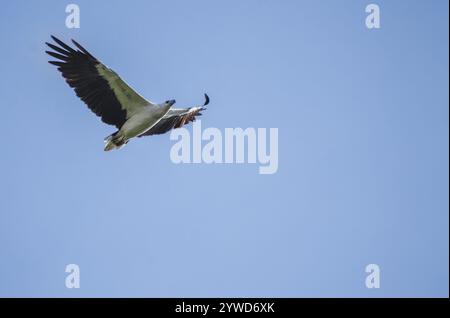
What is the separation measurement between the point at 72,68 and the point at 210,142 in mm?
6628

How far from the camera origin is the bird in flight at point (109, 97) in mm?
17016

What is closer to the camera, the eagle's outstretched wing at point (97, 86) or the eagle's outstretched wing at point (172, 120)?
the eagle's outstretched wing at point (97, 86)

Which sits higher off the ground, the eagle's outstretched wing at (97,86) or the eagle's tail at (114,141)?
the eagle's outstretched wing at (97,86)

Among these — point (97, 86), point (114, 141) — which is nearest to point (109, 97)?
point (97, 86)

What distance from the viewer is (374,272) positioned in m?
22.1

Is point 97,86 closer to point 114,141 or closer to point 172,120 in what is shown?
point 114,141

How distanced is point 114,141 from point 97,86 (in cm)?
123

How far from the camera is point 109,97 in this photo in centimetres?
1747

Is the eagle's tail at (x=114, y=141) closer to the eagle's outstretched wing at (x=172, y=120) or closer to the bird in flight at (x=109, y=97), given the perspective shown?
the bird in flight at (x=109, y=97)

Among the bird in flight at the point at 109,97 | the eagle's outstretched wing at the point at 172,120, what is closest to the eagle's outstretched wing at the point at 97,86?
the bird in flight at the point at 109,97

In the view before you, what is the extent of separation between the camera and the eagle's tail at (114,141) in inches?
685

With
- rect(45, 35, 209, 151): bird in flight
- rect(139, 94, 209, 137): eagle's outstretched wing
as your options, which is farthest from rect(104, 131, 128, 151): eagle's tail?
rect(139, 94, 209, 137): eagle's outstretched wing
